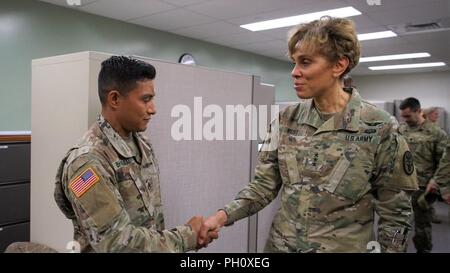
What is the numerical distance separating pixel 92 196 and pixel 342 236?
720mm

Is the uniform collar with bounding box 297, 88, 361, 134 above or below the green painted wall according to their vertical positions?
below

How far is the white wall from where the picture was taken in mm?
9062

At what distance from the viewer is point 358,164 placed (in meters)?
1.10

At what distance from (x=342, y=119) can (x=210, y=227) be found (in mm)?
560

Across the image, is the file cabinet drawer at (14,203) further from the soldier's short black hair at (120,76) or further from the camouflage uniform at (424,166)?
the camouflage uniform at (424,166)

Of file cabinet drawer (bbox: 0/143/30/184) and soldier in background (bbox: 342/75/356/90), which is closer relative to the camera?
soldier in background (bbox: 342/75/356/90)


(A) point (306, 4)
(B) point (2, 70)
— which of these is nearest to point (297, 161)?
(A) point (306, 4)

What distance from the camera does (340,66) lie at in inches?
45.3

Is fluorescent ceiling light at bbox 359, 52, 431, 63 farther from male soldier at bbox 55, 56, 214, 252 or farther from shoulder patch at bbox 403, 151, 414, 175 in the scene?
male soldier at bbox 55, 56, 214, 252

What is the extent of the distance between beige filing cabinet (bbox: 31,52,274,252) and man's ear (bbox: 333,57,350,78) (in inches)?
25.8

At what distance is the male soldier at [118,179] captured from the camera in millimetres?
930

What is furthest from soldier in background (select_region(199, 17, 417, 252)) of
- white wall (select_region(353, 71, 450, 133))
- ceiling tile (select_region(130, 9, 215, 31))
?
white wall (select_region(353, 71, 450, 133))

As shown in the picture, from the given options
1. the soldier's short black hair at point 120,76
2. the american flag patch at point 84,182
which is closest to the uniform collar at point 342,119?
the soldier's short black hair at point 120,76

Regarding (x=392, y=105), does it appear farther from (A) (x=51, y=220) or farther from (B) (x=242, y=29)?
(A) (x=51, y=220)
